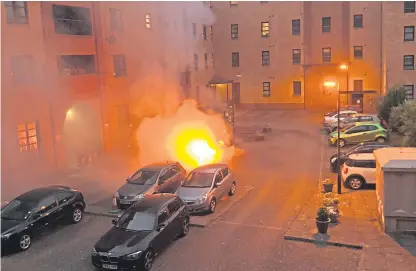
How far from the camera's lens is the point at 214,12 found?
1975 inches

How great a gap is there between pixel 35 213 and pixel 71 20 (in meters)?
13.9

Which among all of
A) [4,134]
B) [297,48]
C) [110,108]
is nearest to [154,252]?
[4,134]

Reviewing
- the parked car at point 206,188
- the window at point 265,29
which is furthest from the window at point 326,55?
the parked car at point 206,188

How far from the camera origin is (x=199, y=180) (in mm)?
16969

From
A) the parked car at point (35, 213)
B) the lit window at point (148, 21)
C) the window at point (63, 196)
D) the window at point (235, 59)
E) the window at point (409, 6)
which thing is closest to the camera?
the parked car at point (35, 213)

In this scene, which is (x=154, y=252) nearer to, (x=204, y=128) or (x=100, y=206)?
(x=100, y=206)

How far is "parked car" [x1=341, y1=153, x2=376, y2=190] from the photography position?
18.2 m

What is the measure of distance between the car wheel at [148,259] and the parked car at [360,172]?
9.63 m

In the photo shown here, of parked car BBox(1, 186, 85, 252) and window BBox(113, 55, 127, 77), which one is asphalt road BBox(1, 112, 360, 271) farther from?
window BBox(113, 55, 127, 77)

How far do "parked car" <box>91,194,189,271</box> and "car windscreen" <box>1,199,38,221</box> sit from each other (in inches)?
113

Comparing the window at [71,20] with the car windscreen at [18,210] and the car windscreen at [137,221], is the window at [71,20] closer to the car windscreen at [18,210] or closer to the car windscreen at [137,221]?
the car windscreen at [18,210]

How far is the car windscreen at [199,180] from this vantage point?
658 inches

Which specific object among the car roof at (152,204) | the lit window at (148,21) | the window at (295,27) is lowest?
the car roof at (152,204)

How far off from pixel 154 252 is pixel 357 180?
972cm
